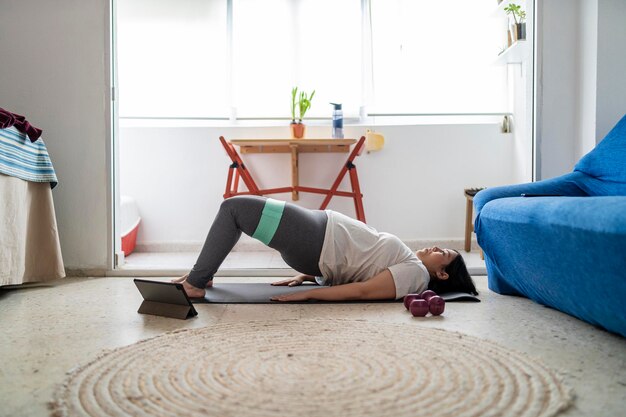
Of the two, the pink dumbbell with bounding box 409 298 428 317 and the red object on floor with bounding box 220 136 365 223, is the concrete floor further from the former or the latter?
the red object on floor with bounding box 220 136 365 223

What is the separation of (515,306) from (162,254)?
2.81 m

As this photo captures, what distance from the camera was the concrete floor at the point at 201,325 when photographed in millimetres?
1451

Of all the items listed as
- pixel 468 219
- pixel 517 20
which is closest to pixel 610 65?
pixel 517 20

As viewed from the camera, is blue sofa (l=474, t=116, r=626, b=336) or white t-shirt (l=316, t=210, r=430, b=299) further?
white t-shirt (l=316, t=210, r=430, b=299)

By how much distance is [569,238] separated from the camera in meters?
1.91

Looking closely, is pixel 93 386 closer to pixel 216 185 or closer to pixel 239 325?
pixel 239 325

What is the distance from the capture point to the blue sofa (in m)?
1.72

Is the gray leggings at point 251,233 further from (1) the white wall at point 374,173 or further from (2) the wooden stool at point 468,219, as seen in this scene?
(1) the white wall at point 374,173

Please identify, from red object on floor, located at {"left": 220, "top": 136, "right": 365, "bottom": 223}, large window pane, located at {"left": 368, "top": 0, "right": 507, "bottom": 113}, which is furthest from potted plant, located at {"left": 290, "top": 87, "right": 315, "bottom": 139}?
large window pane, located at {"left": 368, "top": 0, "right": 507, "bottom": 113}

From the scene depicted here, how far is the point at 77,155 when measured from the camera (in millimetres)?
3398

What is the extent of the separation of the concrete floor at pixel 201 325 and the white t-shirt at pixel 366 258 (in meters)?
0.13

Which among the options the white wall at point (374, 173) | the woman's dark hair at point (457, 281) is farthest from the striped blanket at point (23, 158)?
the woman's dark hair at point (457, 281)

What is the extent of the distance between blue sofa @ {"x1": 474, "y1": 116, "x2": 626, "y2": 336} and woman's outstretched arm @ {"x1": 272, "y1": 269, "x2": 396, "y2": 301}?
48cm

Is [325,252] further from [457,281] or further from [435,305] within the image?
[457,281]
